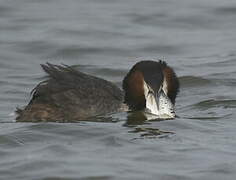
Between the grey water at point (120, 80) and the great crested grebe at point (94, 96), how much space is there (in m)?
0.17

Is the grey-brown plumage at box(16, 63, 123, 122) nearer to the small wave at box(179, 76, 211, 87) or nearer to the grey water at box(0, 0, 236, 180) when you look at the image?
the grey water at box(0, 0, 236, 180)

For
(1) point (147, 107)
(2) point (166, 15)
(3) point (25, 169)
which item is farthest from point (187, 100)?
(2) point (166, 15)

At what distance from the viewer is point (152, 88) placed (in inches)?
471

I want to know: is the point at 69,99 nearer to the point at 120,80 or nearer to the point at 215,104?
the point at 215,104

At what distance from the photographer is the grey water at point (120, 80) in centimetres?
1015

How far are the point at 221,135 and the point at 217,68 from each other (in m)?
4.88

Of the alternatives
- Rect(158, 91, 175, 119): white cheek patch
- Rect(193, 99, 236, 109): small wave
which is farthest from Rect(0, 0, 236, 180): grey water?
Rect(158, 91, 175, 119): white cheek patch

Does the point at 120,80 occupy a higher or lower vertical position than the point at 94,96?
lower

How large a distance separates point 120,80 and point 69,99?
12.0 feet

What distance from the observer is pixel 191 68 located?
1642 centimetres

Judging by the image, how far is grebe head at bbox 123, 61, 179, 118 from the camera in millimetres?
11992

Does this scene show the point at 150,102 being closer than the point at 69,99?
Yes

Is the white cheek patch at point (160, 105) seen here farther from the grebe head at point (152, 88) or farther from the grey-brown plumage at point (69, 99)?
the grey-brown plumage at point (69, 99)

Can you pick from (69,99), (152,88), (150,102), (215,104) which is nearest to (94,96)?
(69,99)
